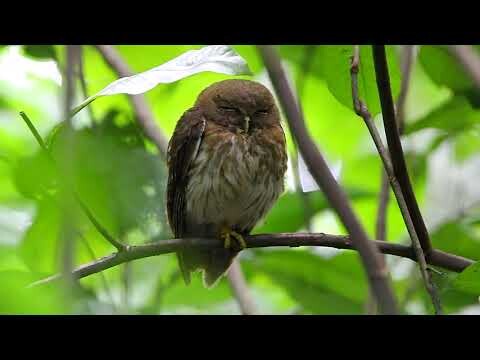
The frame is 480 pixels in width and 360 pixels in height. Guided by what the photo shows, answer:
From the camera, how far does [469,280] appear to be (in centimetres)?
177

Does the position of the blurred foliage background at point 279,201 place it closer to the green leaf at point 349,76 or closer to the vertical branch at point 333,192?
the green leaf at point 349,76

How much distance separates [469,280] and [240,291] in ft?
3.53

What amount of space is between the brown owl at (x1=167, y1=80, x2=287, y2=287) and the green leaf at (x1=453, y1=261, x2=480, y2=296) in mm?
1354

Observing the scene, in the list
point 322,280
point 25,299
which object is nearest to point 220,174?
point 322,280

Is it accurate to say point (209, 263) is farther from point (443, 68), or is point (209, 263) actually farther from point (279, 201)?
point (443, 68)

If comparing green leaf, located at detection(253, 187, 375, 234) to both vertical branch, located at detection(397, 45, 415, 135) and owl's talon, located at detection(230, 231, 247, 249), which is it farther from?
vertical branch, located at detection(397, 45, 415, 135)

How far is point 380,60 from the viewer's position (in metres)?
1.52

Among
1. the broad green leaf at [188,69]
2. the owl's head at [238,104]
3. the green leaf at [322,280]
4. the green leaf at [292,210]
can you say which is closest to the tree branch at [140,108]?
the owl's head at [238,104]

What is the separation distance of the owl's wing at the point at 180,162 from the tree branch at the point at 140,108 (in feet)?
0.39

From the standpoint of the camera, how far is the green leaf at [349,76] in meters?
2.06

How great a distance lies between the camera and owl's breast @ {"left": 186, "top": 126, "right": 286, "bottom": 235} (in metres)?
3.16

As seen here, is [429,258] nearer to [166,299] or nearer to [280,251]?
[280,251]

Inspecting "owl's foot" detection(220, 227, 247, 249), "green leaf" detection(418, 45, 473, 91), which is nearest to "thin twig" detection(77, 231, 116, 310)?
"owl's foot" detection(220, 227, 247, 249)
